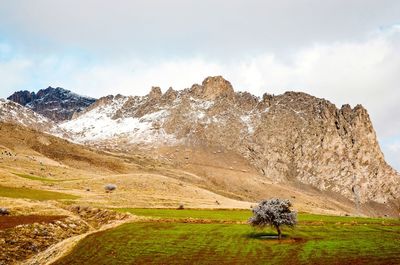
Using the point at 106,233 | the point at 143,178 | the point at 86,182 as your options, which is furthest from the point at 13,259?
the point at 143,178

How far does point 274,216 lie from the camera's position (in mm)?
53469

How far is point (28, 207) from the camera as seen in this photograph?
2552 inches

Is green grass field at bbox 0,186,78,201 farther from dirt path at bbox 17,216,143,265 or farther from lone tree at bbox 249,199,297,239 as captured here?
lone tree at bbox 249,199,297,239

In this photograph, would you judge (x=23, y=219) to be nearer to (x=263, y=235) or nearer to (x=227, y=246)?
(x=227, y=246)

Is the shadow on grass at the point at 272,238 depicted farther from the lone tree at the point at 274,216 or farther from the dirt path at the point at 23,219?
the dirt path at the point at 23,219

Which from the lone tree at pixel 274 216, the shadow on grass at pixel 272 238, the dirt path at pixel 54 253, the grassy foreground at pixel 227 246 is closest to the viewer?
the grassy foreground at pixel 227 246

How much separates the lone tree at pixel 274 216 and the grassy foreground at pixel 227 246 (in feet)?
5.40

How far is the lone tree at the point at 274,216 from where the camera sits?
53.2 meters

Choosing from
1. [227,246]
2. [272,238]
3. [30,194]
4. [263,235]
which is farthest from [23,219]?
[30,194]

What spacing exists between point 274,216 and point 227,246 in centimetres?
888

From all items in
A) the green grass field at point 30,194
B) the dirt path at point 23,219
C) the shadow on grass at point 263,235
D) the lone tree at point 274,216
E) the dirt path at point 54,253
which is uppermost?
the lone tree at point 274,216

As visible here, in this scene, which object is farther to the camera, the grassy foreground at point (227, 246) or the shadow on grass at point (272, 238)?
the shadow on grass at point (272, 238)

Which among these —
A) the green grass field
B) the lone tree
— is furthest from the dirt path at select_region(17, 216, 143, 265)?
the green grass field

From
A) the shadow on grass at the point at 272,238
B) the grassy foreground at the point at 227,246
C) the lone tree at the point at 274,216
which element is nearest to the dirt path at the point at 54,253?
the grassy foreground at the point at 227,246
